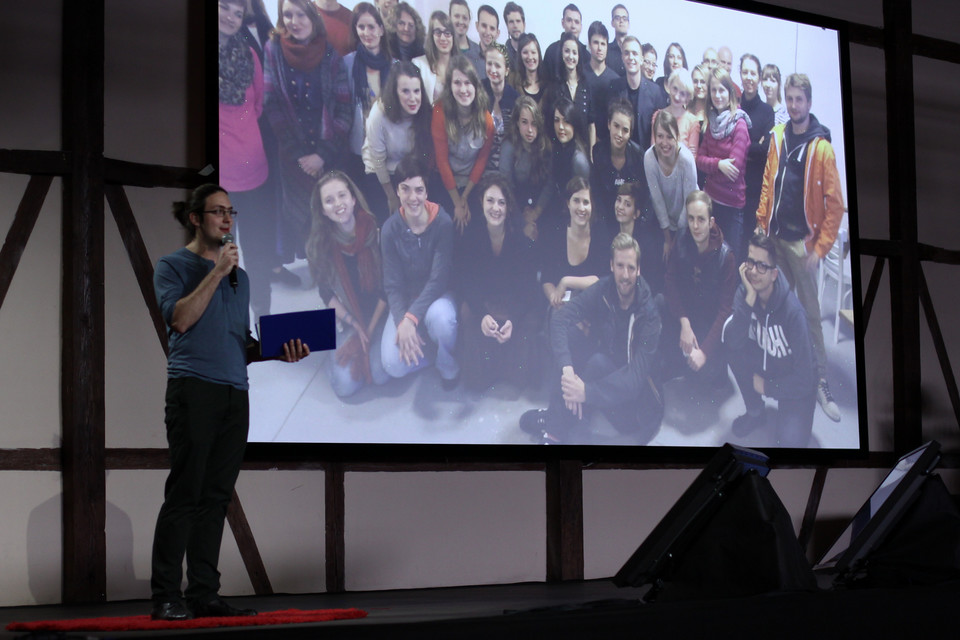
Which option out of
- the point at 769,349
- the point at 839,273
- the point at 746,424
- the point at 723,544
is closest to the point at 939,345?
the point at 839,273

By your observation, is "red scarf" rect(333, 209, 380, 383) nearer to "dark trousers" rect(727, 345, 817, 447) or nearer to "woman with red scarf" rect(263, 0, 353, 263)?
"woman with red scarf" rect(263, 0, 353, 263)

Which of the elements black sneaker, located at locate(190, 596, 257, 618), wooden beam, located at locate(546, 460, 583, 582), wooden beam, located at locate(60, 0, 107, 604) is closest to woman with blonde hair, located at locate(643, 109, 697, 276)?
wooden beam, located at locate(546, 460, 583, 582)

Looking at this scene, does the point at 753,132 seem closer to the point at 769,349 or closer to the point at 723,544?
the point at 769,349

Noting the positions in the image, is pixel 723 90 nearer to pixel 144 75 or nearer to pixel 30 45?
pixel 144 75

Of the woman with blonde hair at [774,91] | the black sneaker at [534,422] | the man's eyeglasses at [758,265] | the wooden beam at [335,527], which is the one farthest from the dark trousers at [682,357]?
the wooden beam at [335,527]

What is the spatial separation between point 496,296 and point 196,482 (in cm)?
217

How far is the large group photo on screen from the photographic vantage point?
4520 millimetres

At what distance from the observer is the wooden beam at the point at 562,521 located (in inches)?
201

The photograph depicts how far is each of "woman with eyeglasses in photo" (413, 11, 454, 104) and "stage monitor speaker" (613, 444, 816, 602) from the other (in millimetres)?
2703

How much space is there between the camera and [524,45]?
16.6 feet

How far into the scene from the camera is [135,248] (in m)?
4.39

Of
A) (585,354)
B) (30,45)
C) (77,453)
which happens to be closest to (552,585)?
(585,354)

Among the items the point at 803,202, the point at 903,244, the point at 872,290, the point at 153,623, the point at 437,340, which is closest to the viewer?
the point at 153,623

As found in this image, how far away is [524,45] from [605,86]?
47 centimetres
